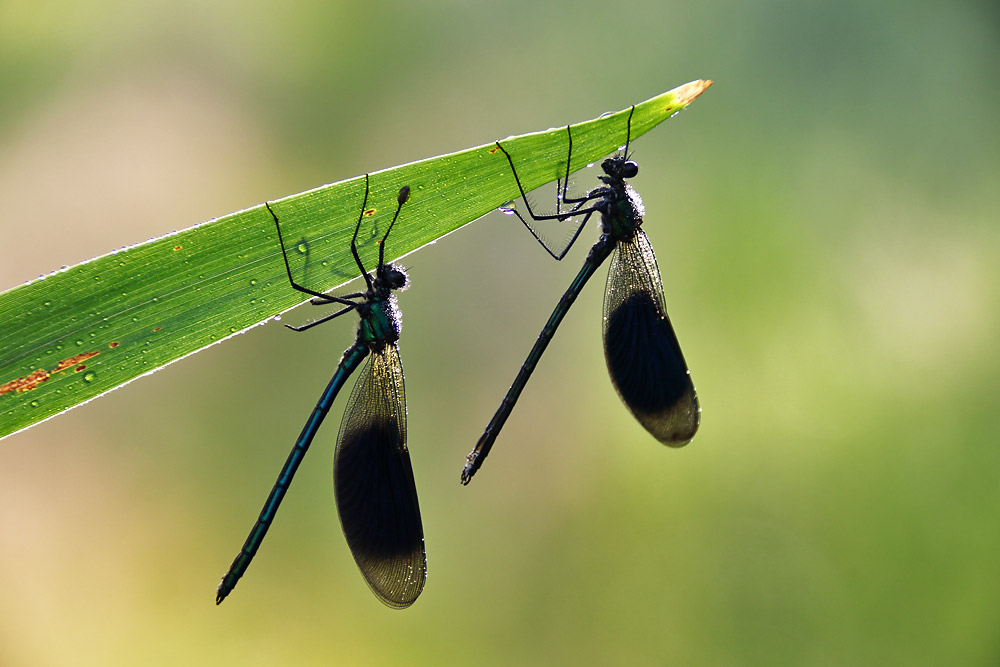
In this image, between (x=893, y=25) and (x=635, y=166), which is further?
(x=893, y=25)

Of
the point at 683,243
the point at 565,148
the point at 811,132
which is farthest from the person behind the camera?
the point at 811,132

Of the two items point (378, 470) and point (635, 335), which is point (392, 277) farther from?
point (635, 335)

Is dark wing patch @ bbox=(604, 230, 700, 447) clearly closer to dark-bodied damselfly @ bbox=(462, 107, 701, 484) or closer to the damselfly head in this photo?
dark-bodied damselfly @ bbox=(462, 107, 701, 484)

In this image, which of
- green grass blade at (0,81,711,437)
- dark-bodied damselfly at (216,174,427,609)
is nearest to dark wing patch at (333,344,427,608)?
dark-bodied damselfly at (216,174,427,609)

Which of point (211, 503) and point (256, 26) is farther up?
point (256, 26)

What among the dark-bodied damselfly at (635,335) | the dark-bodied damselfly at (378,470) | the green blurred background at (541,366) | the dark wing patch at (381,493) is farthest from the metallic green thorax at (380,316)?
the green blurred background at (541,366)

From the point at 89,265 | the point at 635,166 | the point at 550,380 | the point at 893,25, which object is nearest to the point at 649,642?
the point at 550,380

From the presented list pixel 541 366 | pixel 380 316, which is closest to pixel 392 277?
pixel 380 316

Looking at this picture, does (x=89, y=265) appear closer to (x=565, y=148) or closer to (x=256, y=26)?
(x=565, y=148)
